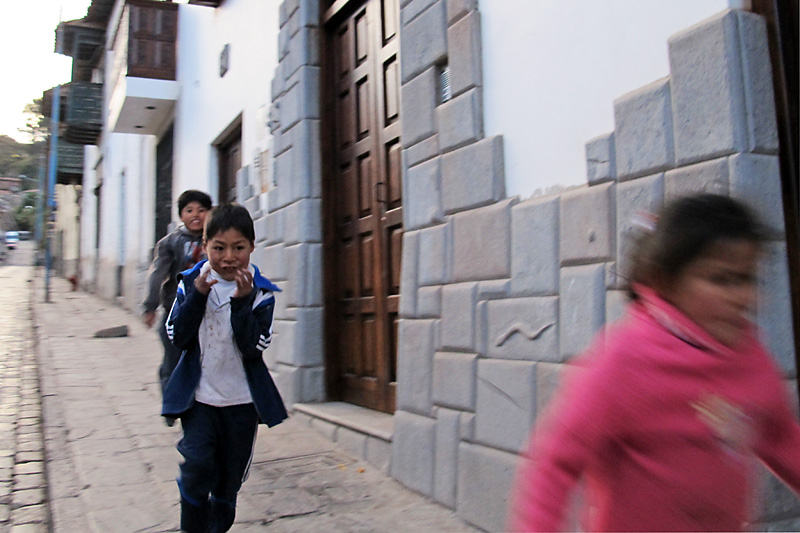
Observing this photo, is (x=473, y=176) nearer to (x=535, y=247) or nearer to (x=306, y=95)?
(x=535, y=247)

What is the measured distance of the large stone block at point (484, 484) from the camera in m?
3.16

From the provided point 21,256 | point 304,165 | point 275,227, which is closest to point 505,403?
point 304,165

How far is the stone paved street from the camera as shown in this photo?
3471 millimetres

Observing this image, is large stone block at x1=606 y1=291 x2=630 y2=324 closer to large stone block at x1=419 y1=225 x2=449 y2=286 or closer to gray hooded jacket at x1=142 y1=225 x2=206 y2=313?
large stone block at x1=419 y1=225 x2=449 y2=286

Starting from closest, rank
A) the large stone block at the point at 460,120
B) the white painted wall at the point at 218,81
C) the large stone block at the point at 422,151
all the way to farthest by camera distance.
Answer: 1. the large stone block at the point at 460,120
2. the large stone block at the point at 422,151
3. the white painted wall at the point at 218,81

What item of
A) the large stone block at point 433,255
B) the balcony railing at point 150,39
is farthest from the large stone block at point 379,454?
the balcony railing at point 150,39

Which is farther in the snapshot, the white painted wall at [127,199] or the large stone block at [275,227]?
the white painted wall at [127,199]

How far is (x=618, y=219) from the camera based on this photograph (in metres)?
2.62

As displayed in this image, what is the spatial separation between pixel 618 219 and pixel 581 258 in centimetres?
26

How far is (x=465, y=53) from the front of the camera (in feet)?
11.8

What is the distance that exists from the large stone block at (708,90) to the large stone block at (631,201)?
5.2 inches

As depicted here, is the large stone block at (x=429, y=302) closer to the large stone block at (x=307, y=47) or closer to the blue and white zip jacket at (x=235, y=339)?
the blue and white zip jacket at (x=235, y=339)

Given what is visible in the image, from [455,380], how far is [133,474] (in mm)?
1924

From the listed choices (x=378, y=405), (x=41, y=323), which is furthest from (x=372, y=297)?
(x=41, y=323)
